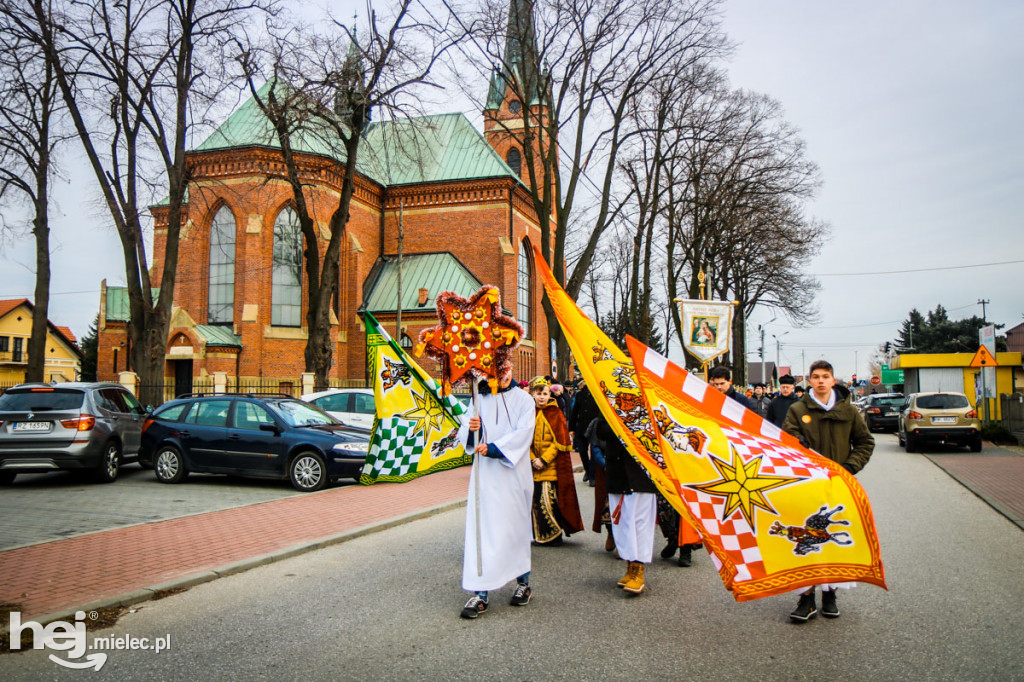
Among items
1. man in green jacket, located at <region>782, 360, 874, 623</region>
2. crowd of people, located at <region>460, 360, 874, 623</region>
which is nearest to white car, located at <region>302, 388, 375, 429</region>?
crowd of people, located at <region>460, 360, 874, 623</region>

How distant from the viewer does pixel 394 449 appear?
24.9ft

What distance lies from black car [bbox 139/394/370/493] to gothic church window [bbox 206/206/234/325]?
2330 cm

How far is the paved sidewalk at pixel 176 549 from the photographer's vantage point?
6.06 meters

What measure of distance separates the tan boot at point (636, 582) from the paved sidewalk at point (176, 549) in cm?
349

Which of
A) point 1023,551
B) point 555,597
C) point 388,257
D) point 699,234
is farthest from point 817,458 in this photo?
point 388,257

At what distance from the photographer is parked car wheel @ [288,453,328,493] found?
491 inches

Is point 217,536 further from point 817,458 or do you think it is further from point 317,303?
point 317,303

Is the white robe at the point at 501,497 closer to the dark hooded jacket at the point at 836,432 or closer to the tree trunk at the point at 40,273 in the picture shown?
the dark hooded jacket at the point at 836,432

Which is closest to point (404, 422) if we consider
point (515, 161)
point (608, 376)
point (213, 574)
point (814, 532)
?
point (213, 574)

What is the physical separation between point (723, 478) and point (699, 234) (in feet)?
86.6

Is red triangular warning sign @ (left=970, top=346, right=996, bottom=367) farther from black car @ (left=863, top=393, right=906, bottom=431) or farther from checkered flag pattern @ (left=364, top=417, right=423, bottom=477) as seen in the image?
checkered flag pattern @ (left=364, top=417, right=423, bottom=477)

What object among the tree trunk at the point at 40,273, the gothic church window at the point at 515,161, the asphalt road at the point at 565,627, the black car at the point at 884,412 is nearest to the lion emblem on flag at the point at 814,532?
the asphalt road at the point at 565,627

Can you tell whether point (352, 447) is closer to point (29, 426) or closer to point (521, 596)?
point (29, 426)

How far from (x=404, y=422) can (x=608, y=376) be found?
2430 millimetres
